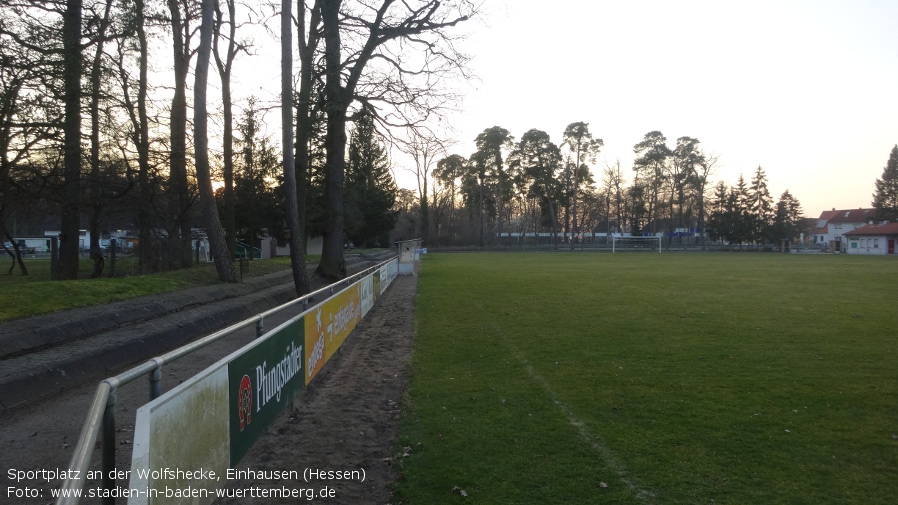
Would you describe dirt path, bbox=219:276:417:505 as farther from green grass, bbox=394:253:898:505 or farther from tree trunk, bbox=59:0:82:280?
tree trunk, bbox=59:0:82:280

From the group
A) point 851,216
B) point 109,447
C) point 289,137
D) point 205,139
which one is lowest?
point 109,447

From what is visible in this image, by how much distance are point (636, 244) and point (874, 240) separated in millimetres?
26972

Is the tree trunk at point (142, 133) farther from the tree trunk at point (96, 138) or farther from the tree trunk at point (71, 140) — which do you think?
the tree trunk at point (71, 140)

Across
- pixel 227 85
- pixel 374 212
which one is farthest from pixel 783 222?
pixel 227 85

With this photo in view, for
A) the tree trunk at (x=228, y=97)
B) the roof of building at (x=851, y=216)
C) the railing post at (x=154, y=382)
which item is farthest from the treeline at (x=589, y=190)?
the railing post at (x=154, y=382)

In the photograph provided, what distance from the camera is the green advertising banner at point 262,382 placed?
4.45 m

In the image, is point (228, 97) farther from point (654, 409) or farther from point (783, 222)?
point (783, 222)

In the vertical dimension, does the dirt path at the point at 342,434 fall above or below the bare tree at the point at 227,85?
below

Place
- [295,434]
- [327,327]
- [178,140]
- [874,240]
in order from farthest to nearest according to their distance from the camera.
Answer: [874,240]
[178,140]
[327,327]
[295,434]

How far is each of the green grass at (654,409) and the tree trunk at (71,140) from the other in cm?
898

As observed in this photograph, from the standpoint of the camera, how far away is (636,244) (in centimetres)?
8750

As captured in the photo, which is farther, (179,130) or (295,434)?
(179,130)

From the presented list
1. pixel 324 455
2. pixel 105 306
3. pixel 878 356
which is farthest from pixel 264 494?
pixel 105 306

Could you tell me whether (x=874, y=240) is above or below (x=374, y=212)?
below
